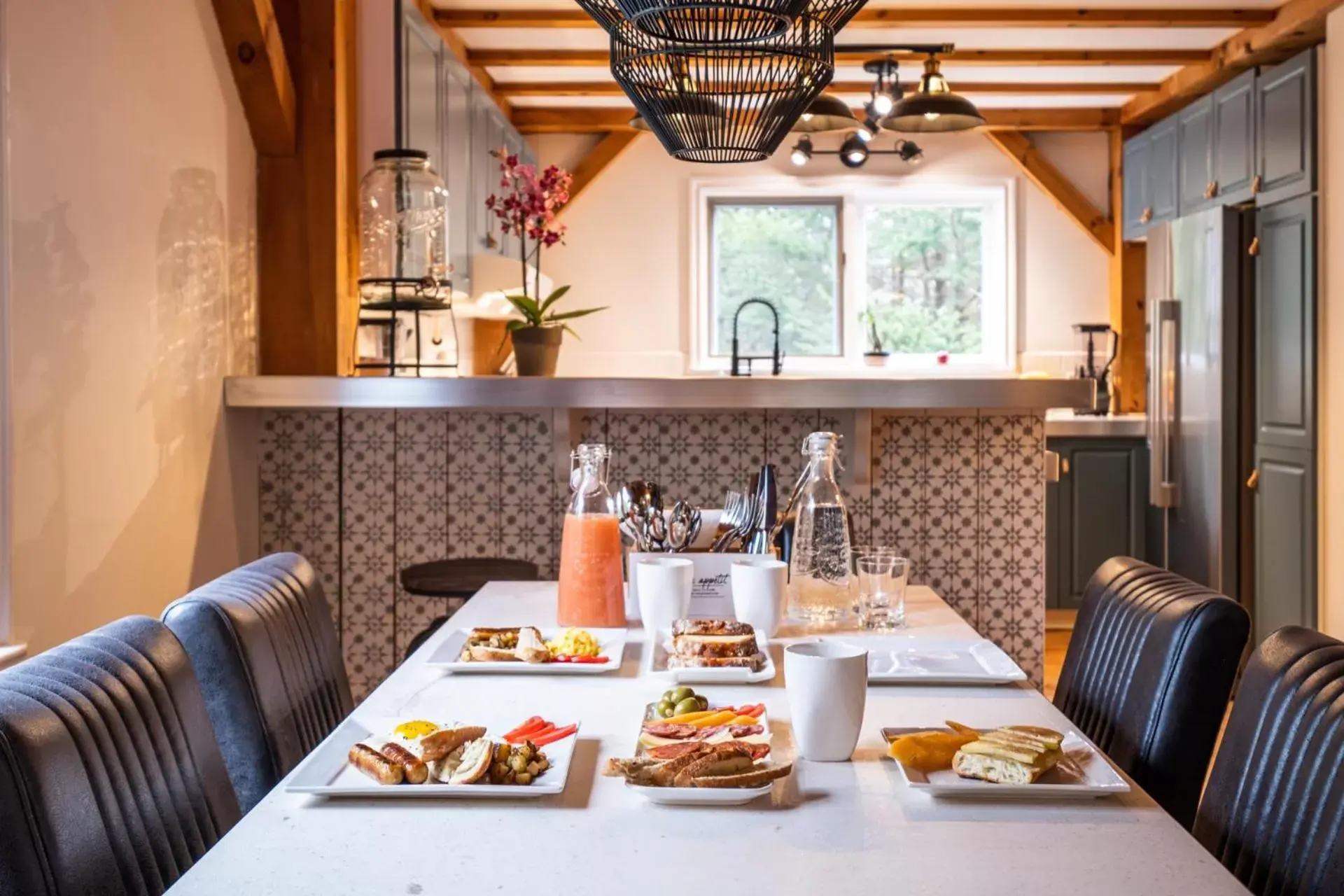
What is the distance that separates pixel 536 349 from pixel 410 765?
1988 millimetres

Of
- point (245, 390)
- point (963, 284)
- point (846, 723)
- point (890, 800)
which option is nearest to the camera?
point (890, 800)

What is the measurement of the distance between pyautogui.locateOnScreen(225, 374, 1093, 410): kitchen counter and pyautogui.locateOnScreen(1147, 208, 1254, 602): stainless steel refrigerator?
191 centimetres

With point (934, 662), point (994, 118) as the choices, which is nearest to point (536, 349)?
point (934, 662)

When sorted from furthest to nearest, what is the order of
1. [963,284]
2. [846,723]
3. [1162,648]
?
[963,284]
[1162,648]
[846,723]

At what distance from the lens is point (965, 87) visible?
5.38m

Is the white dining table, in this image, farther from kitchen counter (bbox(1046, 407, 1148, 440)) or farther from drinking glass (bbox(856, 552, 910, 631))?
kitchen counter (bbox(1046, 407, 1148, 440))

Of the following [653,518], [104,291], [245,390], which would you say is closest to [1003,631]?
[653,518]

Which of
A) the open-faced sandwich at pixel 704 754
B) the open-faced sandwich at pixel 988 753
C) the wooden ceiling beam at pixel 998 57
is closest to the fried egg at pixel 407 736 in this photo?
the open-faced sandwich at pixel 704 754

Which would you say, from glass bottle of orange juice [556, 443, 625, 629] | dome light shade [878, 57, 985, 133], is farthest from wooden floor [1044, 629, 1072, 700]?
glass bottle of orange juice [556, 443, 625, 629]

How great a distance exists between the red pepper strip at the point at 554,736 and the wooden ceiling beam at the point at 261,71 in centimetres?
217

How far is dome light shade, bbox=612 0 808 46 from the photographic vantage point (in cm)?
123

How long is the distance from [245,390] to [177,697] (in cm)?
178

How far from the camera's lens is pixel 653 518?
200 cm

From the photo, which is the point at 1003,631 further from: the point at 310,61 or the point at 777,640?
the point at 310,61
